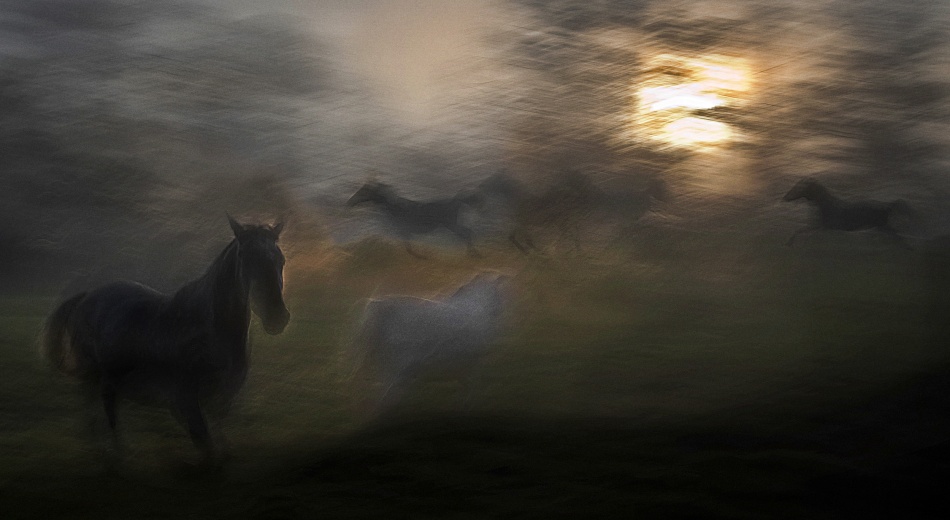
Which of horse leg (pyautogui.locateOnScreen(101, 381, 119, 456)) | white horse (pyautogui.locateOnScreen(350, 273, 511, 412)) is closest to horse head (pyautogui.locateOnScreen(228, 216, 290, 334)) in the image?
white horse (pyautogui.locateOnScreen(350, 273, 511, 412))

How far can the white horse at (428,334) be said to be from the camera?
2.11 m

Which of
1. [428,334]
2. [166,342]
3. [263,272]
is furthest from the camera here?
[428,334]

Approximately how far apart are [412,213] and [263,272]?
42cm

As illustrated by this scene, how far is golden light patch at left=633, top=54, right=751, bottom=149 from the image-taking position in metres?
2.25

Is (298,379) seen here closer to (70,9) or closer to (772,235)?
(70,9)

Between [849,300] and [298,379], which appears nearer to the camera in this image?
[298,379]

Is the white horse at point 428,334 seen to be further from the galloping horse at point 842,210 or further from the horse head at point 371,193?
the galloping horse at point 842,210

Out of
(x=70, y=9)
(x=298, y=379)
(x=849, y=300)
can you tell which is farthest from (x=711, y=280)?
(x=70, y=9)

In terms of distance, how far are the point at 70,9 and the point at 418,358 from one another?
121cm

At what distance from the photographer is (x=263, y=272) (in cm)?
193

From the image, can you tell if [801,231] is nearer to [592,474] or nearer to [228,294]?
[592,474]

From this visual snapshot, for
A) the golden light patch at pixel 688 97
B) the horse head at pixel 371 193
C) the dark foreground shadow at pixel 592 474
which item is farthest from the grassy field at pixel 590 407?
the golden light patch at pixel 688 97

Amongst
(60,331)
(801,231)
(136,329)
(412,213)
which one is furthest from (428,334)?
(801,231)

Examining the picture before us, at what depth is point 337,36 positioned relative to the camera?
7.28 feet
